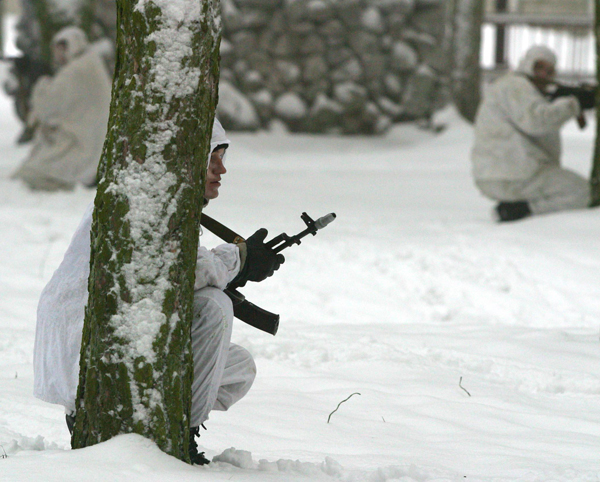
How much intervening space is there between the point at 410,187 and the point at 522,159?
2.35m

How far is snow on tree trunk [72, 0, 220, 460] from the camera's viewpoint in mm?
2289

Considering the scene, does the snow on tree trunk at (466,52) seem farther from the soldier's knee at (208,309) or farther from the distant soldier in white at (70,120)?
the soldier's knee at (208,309)

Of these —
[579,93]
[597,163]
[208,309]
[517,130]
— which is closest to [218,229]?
[208,309]

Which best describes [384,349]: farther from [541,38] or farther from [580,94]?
[541,38]

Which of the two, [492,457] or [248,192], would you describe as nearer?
[492,457]

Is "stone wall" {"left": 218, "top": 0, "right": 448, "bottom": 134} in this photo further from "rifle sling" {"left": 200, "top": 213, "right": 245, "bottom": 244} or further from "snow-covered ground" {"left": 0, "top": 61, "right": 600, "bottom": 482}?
"rifle sling" {"left": 200, "top": 213, "right": 245, "bottom": 244}

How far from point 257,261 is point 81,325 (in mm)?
521


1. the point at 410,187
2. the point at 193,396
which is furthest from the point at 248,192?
the point at 193,396

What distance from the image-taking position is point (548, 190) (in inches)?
280

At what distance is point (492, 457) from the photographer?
283 centimetres

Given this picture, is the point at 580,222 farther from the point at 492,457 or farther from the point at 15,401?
the point at 15,401

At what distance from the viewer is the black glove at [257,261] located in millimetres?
2643

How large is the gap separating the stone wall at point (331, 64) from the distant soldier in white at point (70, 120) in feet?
11.9

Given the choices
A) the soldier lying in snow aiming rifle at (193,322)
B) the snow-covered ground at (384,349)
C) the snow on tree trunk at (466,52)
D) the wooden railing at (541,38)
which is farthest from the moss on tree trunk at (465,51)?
the soldier lying in snow aiming rifle at (193,322)
